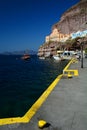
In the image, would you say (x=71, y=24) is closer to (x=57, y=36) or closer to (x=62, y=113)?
(x=57, y=36)

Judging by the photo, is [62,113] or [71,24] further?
[71,24]

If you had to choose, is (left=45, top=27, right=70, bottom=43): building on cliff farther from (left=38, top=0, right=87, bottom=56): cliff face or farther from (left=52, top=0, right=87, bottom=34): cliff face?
(left=52, top=0, right=87, bottom=34): cliff face

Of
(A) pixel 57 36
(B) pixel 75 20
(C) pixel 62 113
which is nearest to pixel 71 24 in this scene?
(B) pixel 75 20

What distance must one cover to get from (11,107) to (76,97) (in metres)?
5.96

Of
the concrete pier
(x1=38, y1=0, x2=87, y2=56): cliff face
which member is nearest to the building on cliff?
(x1=38, y1=0, x2=87, y2=56): cliff face

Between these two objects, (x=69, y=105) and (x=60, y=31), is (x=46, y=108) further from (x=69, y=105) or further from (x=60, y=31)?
(x=60, y=31)

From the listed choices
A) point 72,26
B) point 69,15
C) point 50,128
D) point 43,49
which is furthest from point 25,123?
point 69,15

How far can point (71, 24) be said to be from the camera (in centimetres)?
14312

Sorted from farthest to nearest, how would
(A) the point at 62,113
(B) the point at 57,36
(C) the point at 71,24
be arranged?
(B) the point at 57,36
(C) the point at 71,24
(A) the point at 62,113

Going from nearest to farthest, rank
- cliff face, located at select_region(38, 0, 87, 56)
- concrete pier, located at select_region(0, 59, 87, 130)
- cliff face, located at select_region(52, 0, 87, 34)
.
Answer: concrete pier, located at select_region(0, 59, 87, 130) < cliff face, located at select_region(38, 0, 87, 56) < cliff face, located at select_region(52, 0, 87, 34)

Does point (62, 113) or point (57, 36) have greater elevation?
point (57, 36)

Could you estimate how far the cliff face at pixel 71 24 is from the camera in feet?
424

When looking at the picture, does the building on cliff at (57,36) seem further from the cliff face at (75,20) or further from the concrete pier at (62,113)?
the concrete pier at (62,113)

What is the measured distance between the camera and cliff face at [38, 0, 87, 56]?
424 feet
